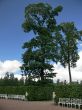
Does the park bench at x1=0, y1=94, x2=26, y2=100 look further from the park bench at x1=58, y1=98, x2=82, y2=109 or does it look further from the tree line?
the park bench at x1=58, y1=98, x2=82, y2=109

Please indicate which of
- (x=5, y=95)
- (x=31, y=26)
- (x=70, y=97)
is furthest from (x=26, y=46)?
(x=70, y=97)

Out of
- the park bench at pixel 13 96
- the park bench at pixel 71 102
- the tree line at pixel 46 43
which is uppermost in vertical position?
the tree line at pixel 46 43

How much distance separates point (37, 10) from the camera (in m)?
47.3

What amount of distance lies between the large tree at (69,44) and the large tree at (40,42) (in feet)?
4.22

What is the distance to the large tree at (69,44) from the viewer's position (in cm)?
4844

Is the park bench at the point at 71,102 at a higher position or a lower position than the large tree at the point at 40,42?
lower

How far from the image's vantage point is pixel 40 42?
4653cm

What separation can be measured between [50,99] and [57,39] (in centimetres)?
1037

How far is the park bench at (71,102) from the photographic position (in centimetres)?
2731

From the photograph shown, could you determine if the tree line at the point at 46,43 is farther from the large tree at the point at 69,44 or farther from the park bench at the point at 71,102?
the park bench at the point at 71,102

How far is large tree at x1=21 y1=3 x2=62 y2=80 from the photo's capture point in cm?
4584

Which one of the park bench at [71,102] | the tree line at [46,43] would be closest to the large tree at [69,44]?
the tree line at [46,43]

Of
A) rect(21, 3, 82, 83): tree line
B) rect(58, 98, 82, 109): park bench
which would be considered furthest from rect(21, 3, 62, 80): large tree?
rect(58, 98, 82, 109): park bench

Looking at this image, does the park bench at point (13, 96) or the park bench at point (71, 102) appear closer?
the park bench at point (71, 102)
